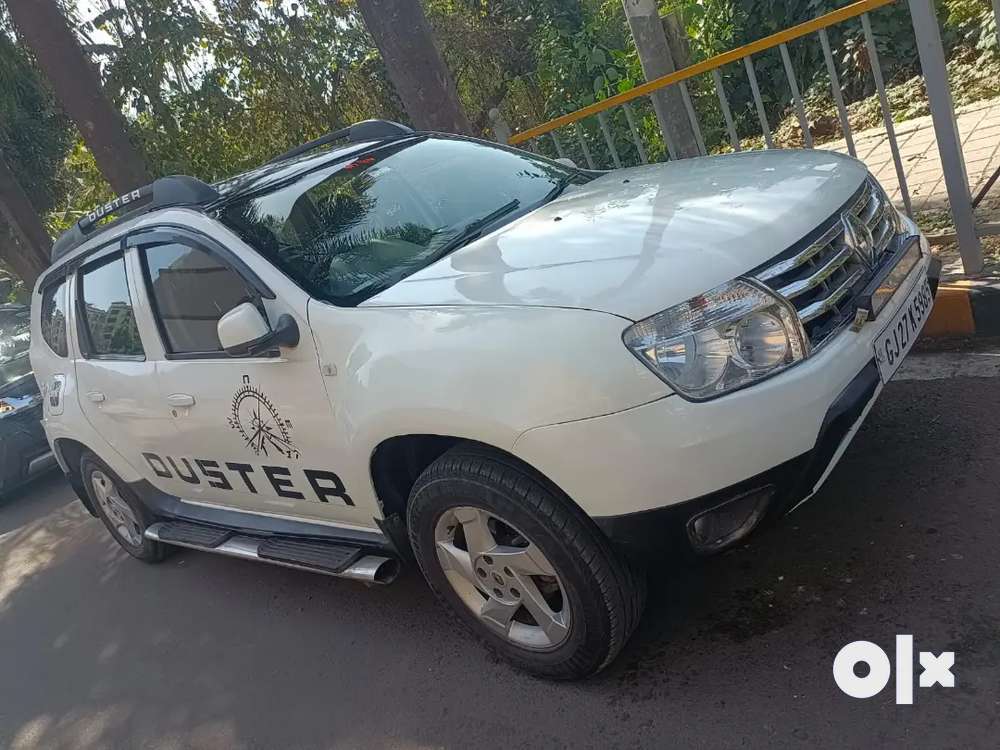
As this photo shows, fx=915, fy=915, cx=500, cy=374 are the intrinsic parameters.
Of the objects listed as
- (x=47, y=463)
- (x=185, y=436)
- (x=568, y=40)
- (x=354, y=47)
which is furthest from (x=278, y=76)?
(x=185, y=436)

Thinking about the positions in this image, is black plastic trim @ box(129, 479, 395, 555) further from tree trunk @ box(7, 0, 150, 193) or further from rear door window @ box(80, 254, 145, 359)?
tree trunk @ box(7, 0, 150, 193)

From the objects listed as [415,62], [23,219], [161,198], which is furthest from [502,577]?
[23,219]

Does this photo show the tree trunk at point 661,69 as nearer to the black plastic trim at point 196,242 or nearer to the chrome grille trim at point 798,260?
the chrome grille trim at point 798,260

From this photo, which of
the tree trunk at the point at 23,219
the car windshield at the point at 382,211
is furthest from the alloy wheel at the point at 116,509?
the tree trunk at the point at 23,219

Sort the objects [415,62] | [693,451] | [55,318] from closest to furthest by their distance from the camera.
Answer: [693,451] < [55,318] < [415,62]

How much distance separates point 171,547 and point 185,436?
1.72 meters

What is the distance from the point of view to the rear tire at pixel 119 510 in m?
4.87

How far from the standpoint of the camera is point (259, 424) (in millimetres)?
3424

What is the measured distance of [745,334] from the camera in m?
2.52

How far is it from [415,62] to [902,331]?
4.58 m

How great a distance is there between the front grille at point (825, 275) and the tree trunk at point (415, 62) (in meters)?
4.19

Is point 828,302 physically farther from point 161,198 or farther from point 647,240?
point 161,198

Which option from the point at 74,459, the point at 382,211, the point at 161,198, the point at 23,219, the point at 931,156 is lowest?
the point at 931,156

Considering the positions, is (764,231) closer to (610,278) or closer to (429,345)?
(610,278)
